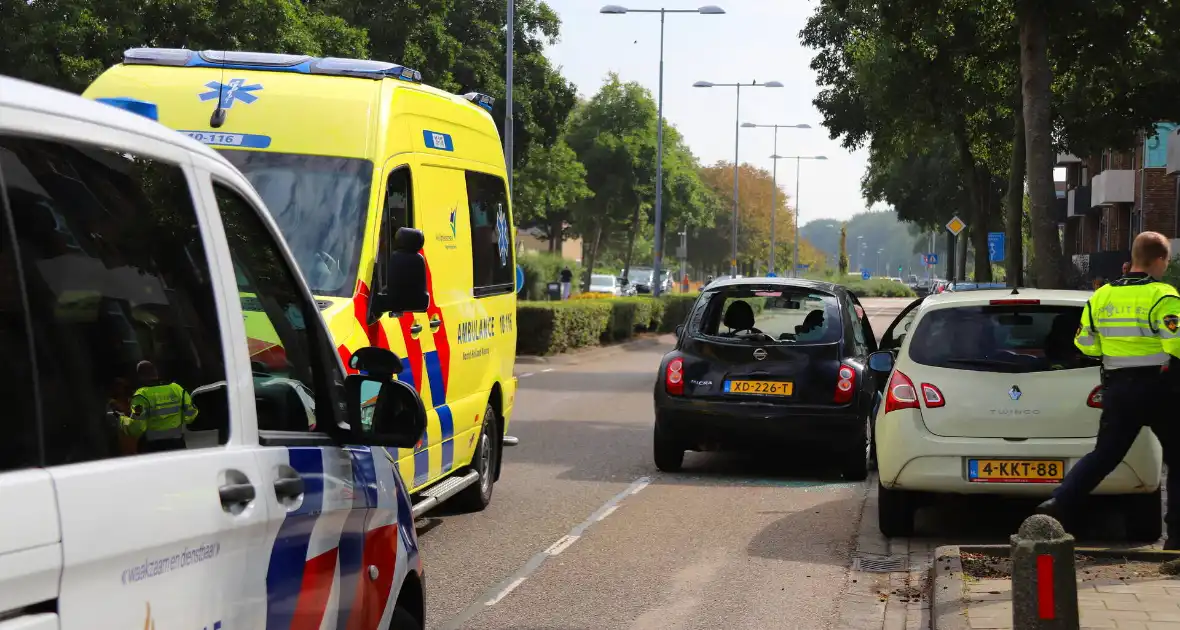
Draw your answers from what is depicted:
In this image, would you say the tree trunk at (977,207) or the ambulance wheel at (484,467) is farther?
the tree trunk at (977,207)

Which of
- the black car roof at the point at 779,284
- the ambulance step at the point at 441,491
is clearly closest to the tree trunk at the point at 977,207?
the black car roof at the point at 779,284

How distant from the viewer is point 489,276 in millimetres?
10453

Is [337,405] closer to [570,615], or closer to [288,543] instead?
[288,543]

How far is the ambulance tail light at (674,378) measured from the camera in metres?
12.4

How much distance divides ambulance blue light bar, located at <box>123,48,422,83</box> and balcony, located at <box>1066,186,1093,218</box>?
2345 inches

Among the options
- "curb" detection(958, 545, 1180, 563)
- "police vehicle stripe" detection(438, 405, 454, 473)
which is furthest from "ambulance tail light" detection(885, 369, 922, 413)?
"police vehicle stripe" detection(438, 405, 454, 473)

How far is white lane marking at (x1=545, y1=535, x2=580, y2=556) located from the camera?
8962 mm

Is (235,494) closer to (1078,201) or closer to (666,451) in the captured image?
(666,451)

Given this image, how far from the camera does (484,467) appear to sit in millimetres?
10398

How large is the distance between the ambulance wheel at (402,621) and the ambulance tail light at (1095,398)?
5873 millimetres

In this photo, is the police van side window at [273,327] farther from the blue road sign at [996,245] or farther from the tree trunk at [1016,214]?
the blue road sign at [996,245]

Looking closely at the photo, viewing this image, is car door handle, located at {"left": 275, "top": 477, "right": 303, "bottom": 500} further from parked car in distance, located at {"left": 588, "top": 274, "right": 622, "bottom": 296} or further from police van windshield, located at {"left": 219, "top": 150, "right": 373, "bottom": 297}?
parked car in distance, located at {"left": 588, "top": 274, "right": 622, "bottom": 296}

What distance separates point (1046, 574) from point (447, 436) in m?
4.37

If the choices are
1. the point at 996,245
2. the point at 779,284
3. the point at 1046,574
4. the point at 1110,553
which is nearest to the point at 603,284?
the point at 996,245
